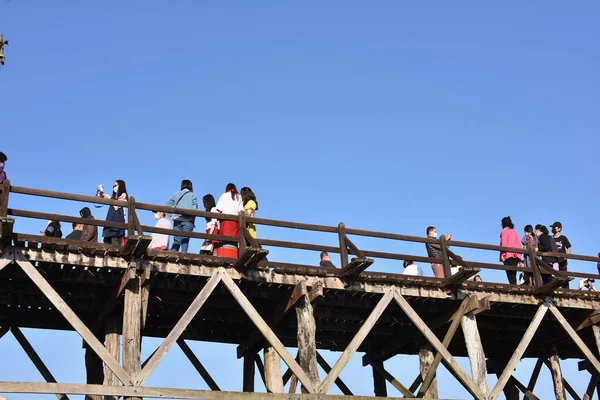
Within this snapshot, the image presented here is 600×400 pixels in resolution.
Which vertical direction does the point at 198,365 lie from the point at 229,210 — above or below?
below

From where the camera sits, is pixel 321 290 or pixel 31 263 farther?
pixel 321 290

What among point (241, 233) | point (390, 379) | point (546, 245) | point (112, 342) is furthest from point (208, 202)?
point (546, 245)

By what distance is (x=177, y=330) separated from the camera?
1342 centimetres

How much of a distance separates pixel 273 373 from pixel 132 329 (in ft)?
10.4

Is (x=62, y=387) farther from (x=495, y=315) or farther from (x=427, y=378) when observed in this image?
(x=495, y=315)

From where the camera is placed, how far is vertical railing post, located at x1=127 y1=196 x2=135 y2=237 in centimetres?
1342

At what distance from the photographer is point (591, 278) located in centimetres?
1738

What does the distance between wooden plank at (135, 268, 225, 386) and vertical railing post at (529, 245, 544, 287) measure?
632 cm

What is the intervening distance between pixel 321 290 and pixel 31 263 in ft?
15.4

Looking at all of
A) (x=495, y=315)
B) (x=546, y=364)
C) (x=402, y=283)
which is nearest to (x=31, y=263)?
(x=402, y=283)

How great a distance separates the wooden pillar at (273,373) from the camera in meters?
15.3

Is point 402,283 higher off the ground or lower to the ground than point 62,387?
higher

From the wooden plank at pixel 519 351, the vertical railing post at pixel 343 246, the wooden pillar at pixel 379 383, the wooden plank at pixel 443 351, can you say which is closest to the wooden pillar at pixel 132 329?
the vertical railing post at pixel 343 246

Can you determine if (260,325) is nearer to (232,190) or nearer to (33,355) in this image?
(232,190)
